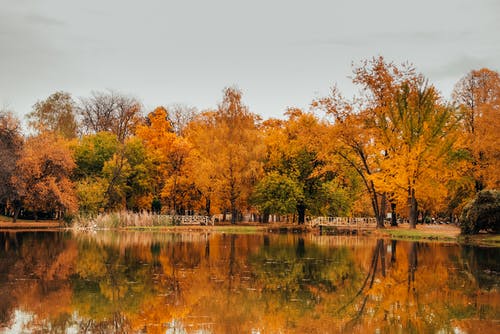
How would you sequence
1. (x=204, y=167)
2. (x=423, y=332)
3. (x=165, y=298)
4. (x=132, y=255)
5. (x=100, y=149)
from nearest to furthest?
1. (x=423, y=332)
2. (x=165, y=298)
3. (x=132, y=255)
4. (x=204, y=167)
5. (x=100, y=149)

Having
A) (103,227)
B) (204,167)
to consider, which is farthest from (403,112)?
(103,227)

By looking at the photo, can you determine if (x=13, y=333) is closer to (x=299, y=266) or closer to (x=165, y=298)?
(x=165, y=298)

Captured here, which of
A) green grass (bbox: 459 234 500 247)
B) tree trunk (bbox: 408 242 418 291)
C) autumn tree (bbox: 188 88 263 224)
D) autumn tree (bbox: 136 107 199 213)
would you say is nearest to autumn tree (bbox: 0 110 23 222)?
autumn tree (bbox: 136 107 199 213)

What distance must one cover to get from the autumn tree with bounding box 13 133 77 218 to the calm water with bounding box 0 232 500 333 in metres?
26.9

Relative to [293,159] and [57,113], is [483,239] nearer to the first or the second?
[293,159]

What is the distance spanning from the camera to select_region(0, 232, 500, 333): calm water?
1100 cm

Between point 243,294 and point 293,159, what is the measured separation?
137ft

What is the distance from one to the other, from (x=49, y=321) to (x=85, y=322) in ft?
2.19

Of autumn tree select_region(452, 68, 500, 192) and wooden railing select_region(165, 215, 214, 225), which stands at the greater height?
autumn tree select_region(452, 68, 500, 192)

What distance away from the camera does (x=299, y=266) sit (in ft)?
69.8

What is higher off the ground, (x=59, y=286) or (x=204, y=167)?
(x=204, y=167)

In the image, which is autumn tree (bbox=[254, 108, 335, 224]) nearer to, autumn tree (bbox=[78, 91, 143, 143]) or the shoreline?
the shoreline

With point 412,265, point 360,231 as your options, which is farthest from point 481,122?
point 412,265

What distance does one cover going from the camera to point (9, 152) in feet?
164
